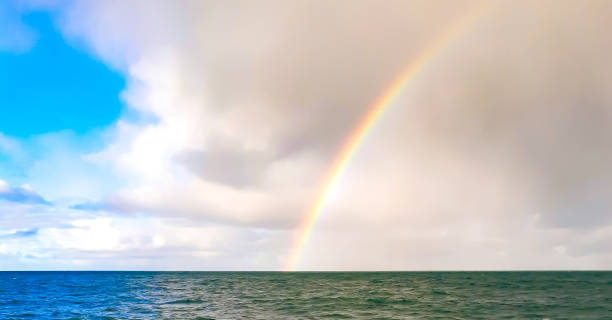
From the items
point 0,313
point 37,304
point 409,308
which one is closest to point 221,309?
point 409,308

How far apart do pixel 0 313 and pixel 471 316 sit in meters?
54.0

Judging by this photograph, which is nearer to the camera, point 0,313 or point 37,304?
point 0,313

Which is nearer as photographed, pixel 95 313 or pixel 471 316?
pixel 471 316

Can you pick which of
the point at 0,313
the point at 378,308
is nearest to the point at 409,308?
the point at 378,308

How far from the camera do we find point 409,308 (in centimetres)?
5097

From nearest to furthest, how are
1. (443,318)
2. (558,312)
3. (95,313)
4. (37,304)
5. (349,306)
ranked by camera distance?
(443,318) → (558,312) → (95,313) → (349,306) → (37,304)

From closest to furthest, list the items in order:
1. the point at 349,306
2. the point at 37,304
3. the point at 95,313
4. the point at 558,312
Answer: the point at 558,312, the point at 95,313, the point at 349,306, the point at 37,304

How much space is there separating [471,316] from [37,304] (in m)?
59.0

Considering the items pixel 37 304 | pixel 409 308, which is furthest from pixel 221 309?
pixel 37 304

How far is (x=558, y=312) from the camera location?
4488 centimetres

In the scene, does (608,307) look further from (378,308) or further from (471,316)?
(378,308)

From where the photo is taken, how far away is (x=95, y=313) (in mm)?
48875

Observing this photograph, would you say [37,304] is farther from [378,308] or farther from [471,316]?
[471,316]

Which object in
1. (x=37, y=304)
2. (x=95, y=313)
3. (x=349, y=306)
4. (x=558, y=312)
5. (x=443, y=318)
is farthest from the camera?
(x=37, y=304)
